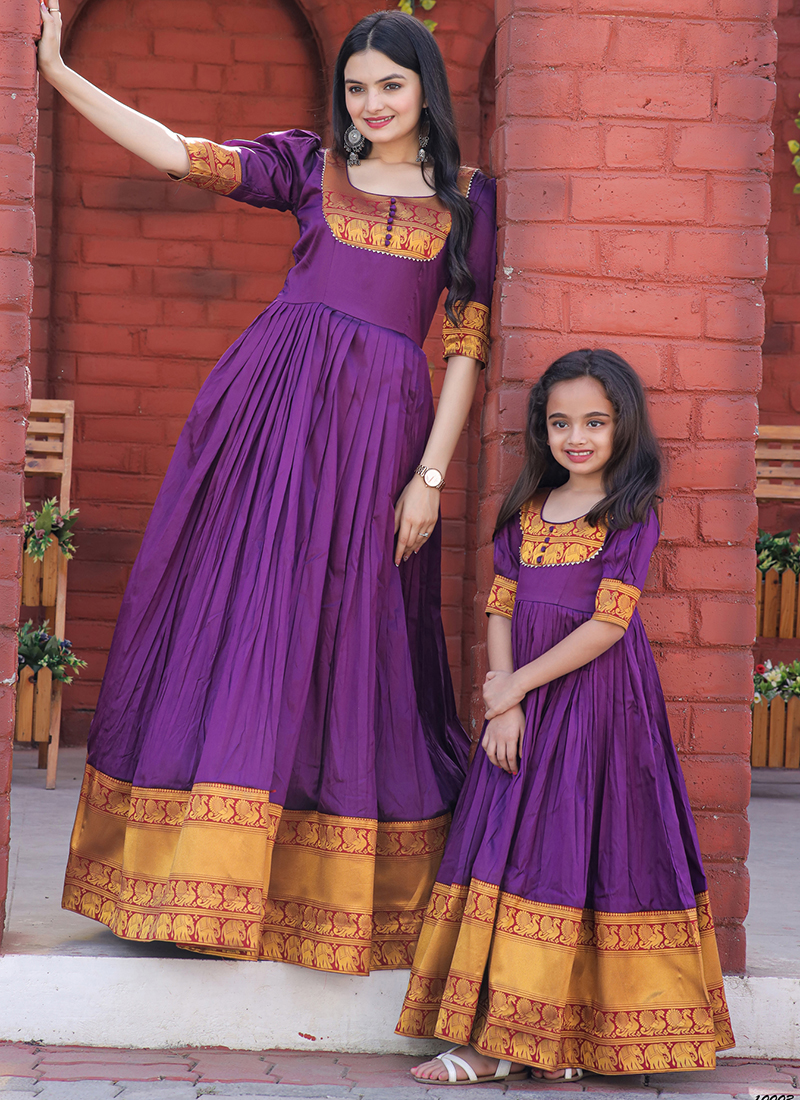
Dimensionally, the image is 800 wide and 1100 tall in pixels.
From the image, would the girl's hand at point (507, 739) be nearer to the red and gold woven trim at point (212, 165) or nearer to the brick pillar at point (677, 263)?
the brick pillar at point (677, 263)

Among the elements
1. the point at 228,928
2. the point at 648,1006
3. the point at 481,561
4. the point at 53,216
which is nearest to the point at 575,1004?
the point at 648,1006

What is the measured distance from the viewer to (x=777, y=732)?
4.85 metres

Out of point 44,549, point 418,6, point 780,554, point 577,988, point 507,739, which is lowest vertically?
point 577,988

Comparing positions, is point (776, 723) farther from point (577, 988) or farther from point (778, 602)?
point (577, 988)

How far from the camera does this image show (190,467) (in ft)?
8.09

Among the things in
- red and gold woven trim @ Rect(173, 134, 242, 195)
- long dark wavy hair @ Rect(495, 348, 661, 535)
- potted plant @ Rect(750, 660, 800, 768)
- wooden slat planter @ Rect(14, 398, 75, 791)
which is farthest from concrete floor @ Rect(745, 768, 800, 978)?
wooden slat planter @ Rect(14, 398, 75, 791)

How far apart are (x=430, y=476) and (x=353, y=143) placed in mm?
710

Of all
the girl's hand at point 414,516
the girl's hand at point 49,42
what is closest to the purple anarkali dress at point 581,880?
the girl's hand at point 414,516

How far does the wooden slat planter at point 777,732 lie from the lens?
4836mm

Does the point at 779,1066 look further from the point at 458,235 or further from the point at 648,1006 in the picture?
the point at 458,235

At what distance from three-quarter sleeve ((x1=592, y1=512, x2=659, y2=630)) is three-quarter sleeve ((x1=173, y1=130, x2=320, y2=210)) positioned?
0.99 m

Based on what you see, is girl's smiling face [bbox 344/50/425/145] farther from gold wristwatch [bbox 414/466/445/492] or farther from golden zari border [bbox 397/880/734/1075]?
golden zari border [bbox 397/880/734/1075]

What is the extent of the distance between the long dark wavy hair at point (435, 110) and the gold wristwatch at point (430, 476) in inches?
12.3

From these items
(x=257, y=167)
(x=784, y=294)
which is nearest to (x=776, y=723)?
(x=784, y=294)
